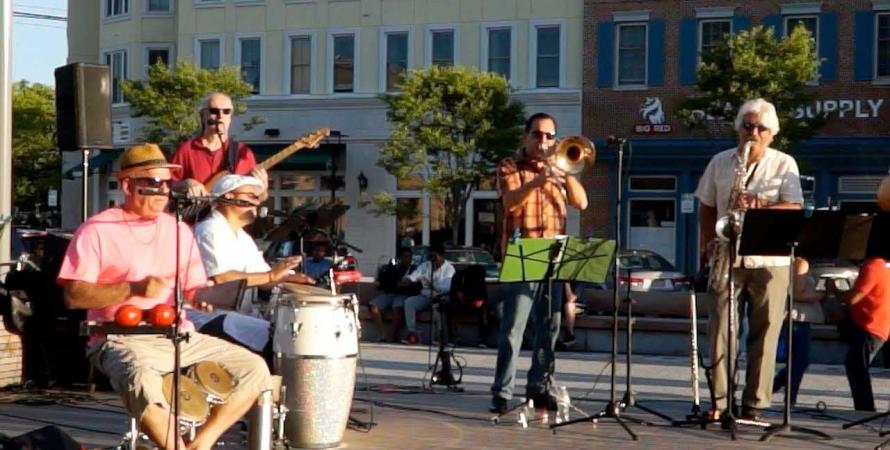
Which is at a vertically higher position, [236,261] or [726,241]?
[726,241]

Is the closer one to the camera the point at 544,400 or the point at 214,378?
the point at 214,378

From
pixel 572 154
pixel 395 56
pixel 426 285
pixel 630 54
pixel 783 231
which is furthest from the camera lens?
pixel 395 56

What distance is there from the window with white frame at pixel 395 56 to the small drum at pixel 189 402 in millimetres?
39757

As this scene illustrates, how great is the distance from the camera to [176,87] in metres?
44.6

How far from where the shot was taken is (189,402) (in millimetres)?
7445

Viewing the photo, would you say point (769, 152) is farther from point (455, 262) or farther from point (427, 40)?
point (427, 40)

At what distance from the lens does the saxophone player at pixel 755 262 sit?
9.73 m

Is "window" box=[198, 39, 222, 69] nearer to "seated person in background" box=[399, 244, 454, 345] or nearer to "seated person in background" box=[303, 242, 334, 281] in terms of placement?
"seated person in background" box=[303, 242, 334, 281]

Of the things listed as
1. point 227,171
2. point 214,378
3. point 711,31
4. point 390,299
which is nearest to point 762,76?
point 711,31

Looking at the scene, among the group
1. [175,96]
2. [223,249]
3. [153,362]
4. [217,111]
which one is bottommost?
[153,362]

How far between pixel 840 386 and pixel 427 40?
32.9m

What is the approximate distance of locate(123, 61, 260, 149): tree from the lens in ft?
146

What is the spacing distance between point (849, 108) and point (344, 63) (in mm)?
15662

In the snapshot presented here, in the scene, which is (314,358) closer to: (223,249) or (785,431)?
(223,249)
